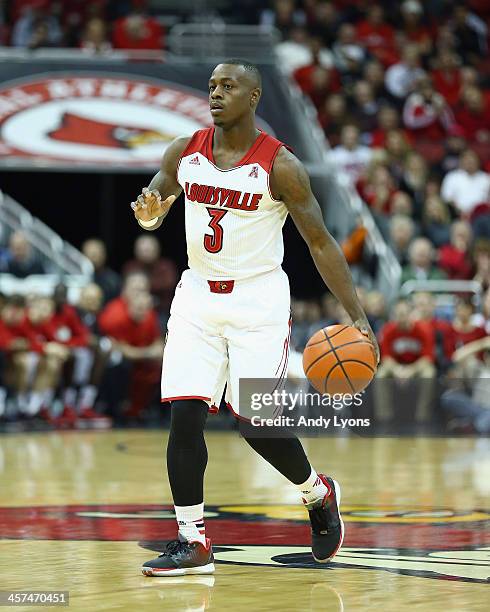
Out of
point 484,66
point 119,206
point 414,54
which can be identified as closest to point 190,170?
point 119,206

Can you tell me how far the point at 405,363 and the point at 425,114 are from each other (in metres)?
6.27

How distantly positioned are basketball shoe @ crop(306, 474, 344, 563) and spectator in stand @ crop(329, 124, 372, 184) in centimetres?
1272

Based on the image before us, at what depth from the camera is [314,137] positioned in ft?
60.9

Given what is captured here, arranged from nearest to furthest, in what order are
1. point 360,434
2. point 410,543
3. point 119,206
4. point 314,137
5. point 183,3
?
1. point 410,543
2. point 360,434
3. point 314,137
4. point 119,206
5. point 183,3

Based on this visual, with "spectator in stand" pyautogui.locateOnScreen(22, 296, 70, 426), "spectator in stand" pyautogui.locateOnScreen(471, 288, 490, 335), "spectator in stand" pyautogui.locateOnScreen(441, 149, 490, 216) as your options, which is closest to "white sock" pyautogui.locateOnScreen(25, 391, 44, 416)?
"spectator in stand" pyautogui.locateOnScreen(22, 296, 70, 426)

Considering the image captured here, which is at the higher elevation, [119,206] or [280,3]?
[280,3]

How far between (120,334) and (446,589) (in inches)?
446

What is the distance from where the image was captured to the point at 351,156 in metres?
19.1

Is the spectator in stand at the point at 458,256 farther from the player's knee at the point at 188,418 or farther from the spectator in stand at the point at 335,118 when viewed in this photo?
the player's knee at the point at 188,418

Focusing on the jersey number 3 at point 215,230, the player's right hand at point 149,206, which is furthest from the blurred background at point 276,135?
the player's right hand at point 149,206

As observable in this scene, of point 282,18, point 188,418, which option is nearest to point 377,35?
point 282,18

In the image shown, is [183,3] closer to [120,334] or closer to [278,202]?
[120,334]

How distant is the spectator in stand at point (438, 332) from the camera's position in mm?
15758

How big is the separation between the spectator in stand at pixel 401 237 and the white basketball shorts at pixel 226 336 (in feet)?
36.6
